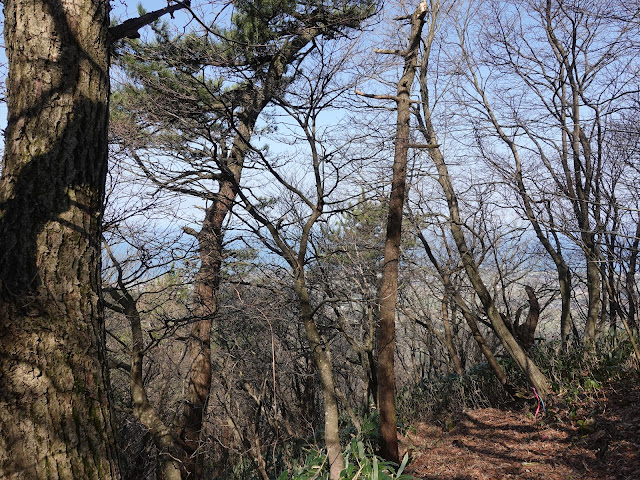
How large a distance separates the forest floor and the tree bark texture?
721 mm

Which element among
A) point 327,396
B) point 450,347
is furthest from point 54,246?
point 450,347

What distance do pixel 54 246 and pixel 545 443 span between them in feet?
20.7

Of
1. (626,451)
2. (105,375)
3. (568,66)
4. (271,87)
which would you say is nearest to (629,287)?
(626,451)

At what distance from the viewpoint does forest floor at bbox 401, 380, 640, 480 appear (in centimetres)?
514

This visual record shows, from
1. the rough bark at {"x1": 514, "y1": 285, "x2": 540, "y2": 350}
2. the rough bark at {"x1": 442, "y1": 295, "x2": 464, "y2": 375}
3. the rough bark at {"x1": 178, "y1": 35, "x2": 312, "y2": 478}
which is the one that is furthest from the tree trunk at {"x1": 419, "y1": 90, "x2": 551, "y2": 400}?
the rough bark at {"x1": 178, "y1": 35, "x2": 312, "y2": 478}

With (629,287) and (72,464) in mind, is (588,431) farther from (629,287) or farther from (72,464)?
(72,464)

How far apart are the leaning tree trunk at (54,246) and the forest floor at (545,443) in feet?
16.3

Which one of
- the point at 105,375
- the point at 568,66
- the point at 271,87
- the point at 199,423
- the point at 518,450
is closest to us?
the point at 105,375

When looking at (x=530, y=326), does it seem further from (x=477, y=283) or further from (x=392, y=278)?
(x=392, y=278)

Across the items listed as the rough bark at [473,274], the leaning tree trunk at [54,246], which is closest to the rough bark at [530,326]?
the rough bark at [473,274]

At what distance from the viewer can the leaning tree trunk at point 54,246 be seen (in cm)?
188

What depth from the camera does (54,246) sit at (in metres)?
2.09

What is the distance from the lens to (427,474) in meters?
5.92

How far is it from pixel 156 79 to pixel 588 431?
22.7ft
